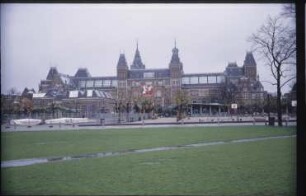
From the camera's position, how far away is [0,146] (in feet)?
19.7

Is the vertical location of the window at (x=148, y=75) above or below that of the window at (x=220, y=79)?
above

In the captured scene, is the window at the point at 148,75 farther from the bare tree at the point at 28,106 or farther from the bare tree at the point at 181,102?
the bare tree at the point at 28,106

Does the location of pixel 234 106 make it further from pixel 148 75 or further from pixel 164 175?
pixel 164 175

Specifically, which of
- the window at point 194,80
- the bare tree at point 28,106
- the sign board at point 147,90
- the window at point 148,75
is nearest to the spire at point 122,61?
the bare tree at point 28,106

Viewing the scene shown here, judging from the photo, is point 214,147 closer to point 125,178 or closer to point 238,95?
point 125,178

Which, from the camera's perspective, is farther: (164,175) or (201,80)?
(201,80)

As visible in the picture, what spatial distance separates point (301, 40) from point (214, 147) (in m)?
6.22

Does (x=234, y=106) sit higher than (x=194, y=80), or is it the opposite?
(x=194, y=80)

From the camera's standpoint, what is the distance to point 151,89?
31.2 m

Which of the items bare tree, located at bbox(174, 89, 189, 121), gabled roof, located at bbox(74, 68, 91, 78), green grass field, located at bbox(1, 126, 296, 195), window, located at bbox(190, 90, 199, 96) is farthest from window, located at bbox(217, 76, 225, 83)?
green grass field, located at bbox(1, 126, 296, 195)

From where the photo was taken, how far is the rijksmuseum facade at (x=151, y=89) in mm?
18188

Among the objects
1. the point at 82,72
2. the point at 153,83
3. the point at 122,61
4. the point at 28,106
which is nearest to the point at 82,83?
the point at 122,61

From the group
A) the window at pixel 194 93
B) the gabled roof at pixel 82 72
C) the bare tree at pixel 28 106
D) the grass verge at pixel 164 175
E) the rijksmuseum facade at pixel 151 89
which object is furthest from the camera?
the window at pixel 194 93

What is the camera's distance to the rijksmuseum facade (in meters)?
18.2
